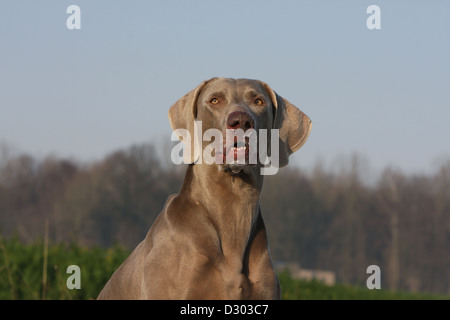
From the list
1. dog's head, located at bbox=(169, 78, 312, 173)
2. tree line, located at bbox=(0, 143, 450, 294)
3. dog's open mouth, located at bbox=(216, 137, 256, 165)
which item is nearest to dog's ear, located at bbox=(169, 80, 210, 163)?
dog's head, located at bbox=(169, 78, 312, 173)

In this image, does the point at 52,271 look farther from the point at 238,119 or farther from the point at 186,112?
the point at 238,119

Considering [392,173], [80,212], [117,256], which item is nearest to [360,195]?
[392,173]

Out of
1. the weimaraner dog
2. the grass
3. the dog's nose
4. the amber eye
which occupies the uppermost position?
the amber eye

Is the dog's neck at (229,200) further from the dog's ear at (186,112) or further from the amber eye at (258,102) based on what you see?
the amber eye at (258,102)

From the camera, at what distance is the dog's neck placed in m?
4.56

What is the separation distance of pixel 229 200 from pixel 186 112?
86 cm

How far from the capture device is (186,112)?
4.98 meters

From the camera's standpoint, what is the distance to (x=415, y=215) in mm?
65500

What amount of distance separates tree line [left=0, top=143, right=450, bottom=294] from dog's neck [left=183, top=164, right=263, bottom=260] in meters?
50.3

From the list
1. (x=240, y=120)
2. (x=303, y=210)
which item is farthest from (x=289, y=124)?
(x=303, y=210)

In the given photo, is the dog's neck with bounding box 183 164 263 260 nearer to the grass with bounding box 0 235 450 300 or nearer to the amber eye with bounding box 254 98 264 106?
the amber eye with bounding box 254 98 264 106

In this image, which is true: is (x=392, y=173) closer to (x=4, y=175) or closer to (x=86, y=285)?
(x=4, y=175)

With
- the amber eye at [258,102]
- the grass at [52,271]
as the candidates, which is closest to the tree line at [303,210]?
the grass at [52,271]
